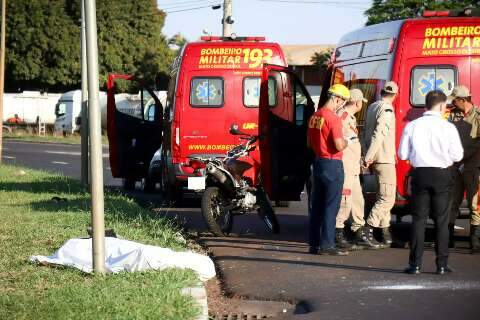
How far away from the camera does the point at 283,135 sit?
587 inches

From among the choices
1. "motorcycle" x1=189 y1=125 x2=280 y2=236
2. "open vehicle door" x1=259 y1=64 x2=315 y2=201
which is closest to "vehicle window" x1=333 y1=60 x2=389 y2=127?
"open vehicle door" x1=259 y1=64 x2=315 y2=201

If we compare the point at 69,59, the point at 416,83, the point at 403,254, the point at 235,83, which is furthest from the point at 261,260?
the point at 69,59

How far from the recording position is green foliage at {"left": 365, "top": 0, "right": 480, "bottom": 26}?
50566 millimetres

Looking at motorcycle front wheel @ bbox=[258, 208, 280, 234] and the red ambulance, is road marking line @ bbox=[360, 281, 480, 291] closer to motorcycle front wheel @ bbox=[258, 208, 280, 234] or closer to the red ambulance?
motorcycle front wheel @ bbox=[258, 208, 280, 234]

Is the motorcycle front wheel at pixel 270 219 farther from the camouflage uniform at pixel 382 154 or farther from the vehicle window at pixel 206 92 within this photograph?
the vehicle window at pixel 206 92

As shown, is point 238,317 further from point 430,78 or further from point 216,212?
point 216,212

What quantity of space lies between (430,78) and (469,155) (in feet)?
3.54

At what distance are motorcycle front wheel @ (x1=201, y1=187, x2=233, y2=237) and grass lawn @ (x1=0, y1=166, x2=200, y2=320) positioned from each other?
0.54 metres

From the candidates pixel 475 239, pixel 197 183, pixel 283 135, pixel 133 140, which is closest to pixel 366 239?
pixel 475 239

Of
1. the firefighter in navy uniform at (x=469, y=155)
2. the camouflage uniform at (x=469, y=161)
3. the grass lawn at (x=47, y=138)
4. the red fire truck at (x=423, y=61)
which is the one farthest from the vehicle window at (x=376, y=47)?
the grass lawn at (x=47, y=138)

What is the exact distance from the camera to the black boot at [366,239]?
12602 millimetres

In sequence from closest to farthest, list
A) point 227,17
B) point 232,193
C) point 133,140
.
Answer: point 232,193, point 133,140, point 227,17

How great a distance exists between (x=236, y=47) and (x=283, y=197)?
13.7 feet

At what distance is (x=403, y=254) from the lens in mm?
12102
